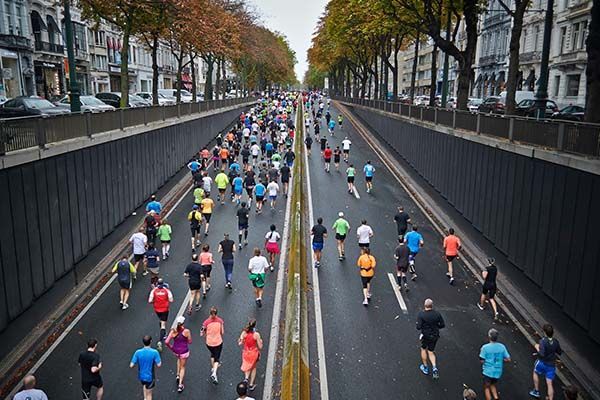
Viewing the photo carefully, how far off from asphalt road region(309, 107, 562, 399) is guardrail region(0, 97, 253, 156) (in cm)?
883

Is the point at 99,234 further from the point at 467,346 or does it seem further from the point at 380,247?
the point at 467,346

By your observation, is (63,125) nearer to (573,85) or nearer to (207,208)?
(207,208)

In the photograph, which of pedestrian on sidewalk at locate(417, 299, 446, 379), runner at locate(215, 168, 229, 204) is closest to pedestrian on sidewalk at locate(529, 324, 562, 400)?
pedestrian on sidewalk at locate(417, 299, 446, 379)

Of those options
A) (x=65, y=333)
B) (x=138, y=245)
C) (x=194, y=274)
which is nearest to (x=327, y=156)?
(x=138, y=245)

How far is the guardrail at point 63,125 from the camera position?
12.7m

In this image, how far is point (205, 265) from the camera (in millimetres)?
15156

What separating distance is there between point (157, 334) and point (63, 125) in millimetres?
7094

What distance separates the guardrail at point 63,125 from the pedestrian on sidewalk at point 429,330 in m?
10.2

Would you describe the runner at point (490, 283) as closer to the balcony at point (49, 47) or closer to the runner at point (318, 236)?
the runner at point (318, 236)

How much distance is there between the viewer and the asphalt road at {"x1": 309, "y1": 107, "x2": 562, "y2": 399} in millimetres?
11375

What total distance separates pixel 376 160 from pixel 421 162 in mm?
6944

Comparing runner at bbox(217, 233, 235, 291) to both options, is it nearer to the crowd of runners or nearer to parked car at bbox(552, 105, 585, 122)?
the crowd of runners

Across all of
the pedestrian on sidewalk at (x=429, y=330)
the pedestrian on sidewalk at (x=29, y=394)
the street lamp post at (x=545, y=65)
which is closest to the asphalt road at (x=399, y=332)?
the pedestrian on sidewalk at (x=429, y=330)

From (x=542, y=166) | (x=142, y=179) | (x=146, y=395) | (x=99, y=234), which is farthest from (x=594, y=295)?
(x=142, y=179)
